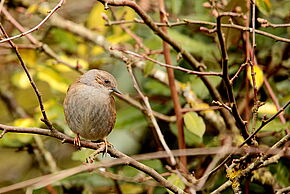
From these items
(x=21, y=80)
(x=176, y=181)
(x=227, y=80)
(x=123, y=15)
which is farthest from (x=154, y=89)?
(x=227, y=80)

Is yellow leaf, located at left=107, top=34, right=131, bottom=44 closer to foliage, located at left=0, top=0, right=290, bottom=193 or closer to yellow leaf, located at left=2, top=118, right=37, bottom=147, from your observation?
foliage, located at left=0, top=0, right=290, bottom=193

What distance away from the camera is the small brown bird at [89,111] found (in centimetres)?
362

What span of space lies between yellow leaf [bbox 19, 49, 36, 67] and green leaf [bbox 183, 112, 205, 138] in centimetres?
204

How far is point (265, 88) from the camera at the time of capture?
3.91 metres

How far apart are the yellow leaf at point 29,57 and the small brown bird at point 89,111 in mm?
1374

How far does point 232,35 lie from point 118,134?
64.1 inches

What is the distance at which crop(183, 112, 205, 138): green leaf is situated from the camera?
3.38 metres

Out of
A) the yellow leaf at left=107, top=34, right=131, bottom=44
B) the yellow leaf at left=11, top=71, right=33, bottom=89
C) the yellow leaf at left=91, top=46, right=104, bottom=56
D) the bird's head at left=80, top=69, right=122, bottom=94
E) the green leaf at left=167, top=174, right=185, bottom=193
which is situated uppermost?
the yellow leaf at left=107, top=34, right=131, bottom=44

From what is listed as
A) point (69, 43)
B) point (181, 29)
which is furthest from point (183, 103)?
point (69, 43)

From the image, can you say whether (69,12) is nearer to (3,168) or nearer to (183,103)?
(3,168)

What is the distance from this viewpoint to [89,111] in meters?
3.66

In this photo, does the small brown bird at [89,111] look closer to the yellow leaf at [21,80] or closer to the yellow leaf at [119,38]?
the yellow leaf at [119,38]

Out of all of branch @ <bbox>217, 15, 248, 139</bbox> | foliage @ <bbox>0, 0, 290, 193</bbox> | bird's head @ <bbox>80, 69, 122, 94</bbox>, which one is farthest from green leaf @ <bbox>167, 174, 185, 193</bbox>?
bird's head @ <bbox>80, 69, 122, 94</bbox>

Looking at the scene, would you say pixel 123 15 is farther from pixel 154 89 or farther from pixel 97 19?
pixel 154 89
